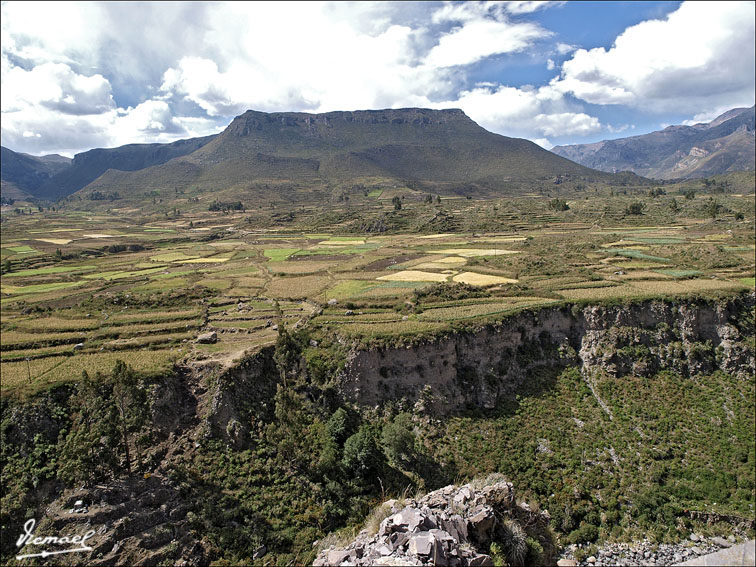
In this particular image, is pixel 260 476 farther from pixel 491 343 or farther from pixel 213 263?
pixel 213 263

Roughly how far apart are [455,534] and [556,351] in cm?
3811

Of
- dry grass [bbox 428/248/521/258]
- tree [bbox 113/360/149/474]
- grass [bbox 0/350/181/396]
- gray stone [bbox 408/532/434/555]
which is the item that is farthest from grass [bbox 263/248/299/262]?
gray stone [bbox 408/532/434/555]

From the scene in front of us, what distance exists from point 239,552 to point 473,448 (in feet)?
75.6

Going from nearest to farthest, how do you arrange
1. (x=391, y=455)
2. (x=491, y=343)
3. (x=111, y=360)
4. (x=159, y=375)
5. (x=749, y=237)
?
(x=391, y=455)
(x=159, y=375)
(x=111, y=360)
(x=491, y=343)
(x=749, y=237)

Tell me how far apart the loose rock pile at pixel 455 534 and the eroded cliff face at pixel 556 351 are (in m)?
18.5

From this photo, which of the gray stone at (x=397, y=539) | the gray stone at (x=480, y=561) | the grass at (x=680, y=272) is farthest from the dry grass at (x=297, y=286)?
the grass at (x=680, y=272)

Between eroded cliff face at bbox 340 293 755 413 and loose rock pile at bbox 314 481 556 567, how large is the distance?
18.5 metres

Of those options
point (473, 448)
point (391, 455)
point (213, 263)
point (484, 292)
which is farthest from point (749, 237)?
point (213, 263)

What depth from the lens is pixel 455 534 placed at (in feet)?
61.3

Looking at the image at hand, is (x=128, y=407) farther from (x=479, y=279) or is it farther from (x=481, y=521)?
(x=479, y=279)

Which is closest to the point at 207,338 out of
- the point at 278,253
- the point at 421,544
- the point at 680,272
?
the point at 421,544

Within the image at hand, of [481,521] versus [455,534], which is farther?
[481,521]

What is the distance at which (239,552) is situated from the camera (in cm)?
2855

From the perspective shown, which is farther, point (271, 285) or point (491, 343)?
point (271, 285)
